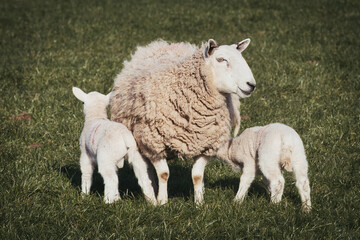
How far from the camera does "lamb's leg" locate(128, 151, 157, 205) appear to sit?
4742 millimetres

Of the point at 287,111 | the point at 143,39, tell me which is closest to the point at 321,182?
the point at 287,111

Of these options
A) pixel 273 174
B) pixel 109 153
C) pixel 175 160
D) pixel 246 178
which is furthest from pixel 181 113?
pixel 175 160

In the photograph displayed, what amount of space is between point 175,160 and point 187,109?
177 cm

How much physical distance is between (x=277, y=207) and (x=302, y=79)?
508 cm

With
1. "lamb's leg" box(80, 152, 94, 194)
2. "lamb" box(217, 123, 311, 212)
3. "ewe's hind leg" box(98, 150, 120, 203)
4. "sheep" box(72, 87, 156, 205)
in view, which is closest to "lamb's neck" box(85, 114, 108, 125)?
"sheep" box(72, 87, 156, 205)

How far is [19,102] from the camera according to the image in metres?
7.94

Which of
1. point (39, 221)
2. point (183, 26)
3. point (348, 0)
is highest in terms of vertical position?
point (39, 221)

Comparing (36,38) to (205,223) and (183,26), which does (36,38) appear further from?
(205,223)

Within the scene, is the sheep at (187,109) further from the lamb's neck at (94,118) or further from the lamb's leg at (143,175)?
the lamb's neck at (94,118)

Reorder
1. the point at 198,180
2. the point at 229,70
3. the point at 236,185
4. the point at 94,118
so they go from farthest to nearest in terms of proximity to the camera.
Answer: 1. the point at 236,185
2. the point at 94,118
3. the point at 198,180
4. the point at 229,70

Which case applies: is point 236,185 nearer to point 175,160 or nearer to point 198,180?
point 198,180

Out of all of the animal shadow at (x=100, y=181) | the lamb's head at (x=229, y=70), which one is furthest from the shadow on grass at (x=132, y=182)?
the lamb's head at (x=229, y=70)

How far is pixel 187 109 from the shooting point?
15.6ft

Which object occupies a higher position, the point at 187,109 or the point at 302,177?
the point at 187,109
